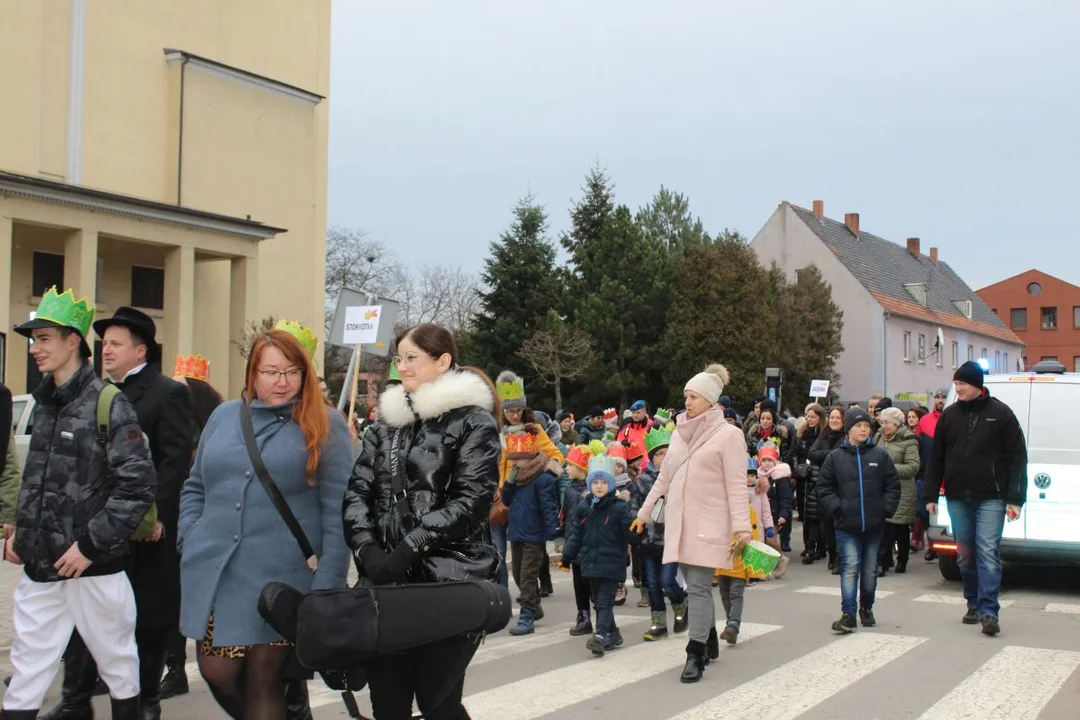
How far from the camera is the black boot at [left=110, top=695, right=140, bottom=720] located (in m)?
5.18

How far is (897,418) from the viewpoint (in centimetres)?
1339

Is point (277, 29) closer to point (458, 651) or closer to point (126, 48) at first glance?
point (126, 48)

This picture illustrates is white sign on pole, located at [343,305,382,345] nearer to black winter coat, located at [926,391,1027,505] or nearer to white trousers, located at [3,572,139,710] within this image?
black winter coat, located at [926,391,1027,505]

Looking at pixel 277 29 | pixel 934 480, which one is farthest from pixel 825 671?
pixel 277 29

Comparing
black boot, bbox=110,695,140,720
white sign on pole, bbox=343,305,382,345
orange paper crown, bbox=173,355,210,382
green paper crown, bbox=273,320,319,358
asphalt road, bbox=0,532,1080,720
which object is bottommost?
asphalt road, bbox=0,532,1080,720

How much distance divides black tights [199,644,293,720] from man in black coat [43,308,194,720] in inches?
64.8

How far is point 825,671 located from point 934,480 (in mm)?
2713

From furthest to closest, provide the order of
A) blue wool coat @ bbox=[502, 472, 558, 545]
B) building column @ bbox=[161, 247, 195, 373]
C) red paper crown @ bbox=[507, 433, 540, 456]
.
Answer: building column @ bbox=[161, 247, 195, 373]
red paper crown @ bbox=[507, 433, 540, 456]
blue wool coat @ bbox=[502, 472, 558, 545]

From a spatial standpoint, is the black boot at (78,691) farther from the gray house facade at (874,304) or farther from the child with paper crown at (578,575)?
the gray house facade at (874,304)

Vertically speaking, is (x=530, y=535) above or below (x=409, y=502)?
below

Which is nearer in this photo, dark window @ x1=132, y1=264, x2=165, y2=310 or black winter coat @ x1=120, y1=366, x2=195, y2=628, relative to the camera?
black winter coat @ x1=120, y1=366, x2=195, y2=628

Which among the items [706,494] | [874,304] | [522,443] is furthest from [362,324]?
[874,304]

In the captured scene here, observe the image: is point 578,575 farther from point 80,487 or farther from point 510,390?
point 80,487

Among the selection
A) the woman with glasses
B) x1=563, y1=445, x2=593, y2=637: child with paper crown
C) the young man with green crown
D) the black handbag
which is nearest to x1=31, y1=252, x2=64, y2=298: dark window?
x1=563, y1=445, x2=593, y2=637: child with paper crown
